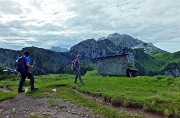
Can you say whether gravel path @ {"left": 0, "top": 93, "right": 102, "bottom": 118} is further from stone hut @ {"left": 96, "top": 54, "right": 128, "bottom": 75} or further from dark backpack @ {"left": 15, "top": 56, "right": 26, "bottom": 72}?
stone hut @ {"left": 96, "top": 54, "right": 128, "bottom": 75}

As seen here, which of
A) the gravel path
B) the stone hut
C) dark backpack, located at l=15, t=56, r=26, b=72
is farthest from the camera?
the stone hut

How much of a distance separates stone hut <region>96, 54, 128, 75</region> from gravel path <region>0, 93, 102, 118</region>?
134 ft

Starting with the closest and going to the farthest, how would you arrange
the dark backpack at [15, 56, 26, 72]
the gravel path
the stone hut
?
the gravel path, the dark backpack at [15, 56, 26, 72], the stone hut

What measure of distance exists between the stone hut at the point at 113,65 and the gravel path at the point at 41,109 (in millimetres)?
40772

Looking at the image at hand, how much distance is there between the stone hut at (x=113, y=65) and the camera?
208 ft

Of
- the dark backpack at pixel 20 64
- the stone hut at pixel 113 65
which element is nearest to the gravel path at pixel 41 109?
the dark backpack at pixel 20 64

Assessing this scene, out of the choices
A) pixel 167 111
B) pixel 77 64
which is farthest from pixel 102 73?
pixel 167 111

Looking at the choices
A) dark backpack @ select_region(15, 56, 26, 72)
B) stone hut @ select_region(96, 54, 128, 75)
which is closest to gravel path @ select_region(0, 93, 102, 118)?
dark backpack @ select_region(15, 56, 26, 72)

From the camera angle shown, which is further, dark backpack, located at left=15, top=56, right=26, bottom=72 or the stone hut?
the stone hut

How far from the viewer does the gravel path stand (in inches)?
697

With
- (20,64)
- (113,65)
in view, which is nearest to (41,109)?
(20,64)

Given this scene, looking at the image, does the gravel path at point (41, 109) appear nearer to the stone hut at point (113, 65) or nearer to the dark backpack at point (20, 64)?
the dark backpack at point (20, 64)

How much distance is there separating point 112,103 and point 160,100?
3.81 meters

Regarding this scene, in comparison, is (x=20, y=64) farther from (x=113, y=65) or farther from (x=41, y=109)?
(x=113, y=65)
